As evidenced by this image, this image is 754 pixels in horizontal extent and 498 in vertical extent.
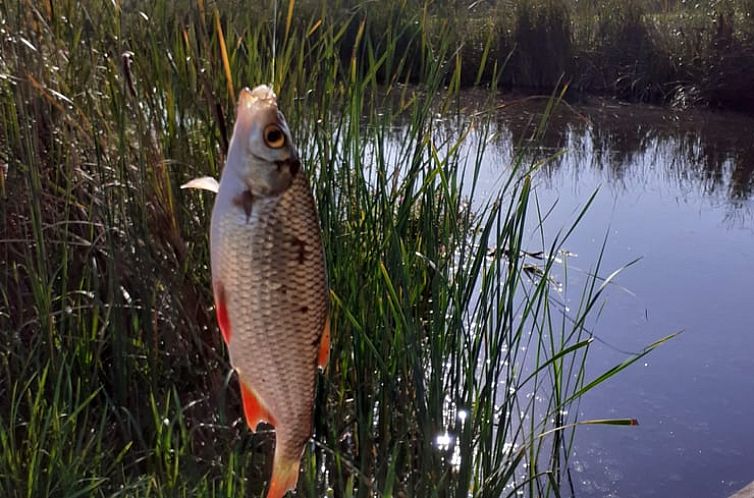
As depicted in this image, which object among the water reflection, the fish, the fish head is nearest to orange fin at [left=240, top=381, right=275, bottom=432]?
the fish

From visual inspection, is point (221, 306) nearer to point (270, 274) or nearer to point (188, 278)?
point (270, 274)

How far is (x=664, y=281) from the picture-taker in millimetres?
5008

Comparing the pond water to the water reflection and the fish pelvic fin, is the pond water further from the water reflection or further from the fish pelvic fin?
the fish pelvic fin

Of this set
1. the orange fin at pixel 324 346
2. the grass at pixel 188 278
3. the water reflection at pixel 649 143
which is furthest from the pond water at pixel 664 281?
the orange fin at pixel 324 346

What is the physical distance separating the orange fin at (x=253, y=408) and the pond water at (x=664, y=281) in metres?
2.02

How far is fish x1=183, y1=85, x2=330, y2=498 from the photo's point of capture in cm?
88

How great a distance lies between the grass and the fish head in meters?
1.12

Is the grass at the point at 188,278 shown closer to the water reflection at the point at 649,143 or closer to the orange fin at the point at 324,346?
the orange fin at the point at 324,346

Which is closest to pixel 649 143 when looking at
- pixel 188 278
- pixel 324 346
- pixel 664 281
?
pixel 664 281

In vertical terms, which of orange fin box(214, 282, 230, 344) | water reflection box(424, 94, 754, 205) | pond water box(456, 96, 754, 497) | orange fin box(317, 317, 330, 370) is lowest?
pond water box(456, 96, 754, 497)

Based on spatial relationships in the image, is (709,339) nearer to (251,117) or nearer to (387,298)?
(387,298)

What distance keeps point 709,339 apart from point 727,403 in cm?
53

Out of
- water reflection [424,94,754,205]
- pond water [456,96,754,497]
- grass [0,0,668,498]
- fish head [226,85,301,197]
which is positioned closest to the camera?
fish head [226,85,301,197]

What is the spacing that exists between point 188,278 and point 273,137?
1499 mm
